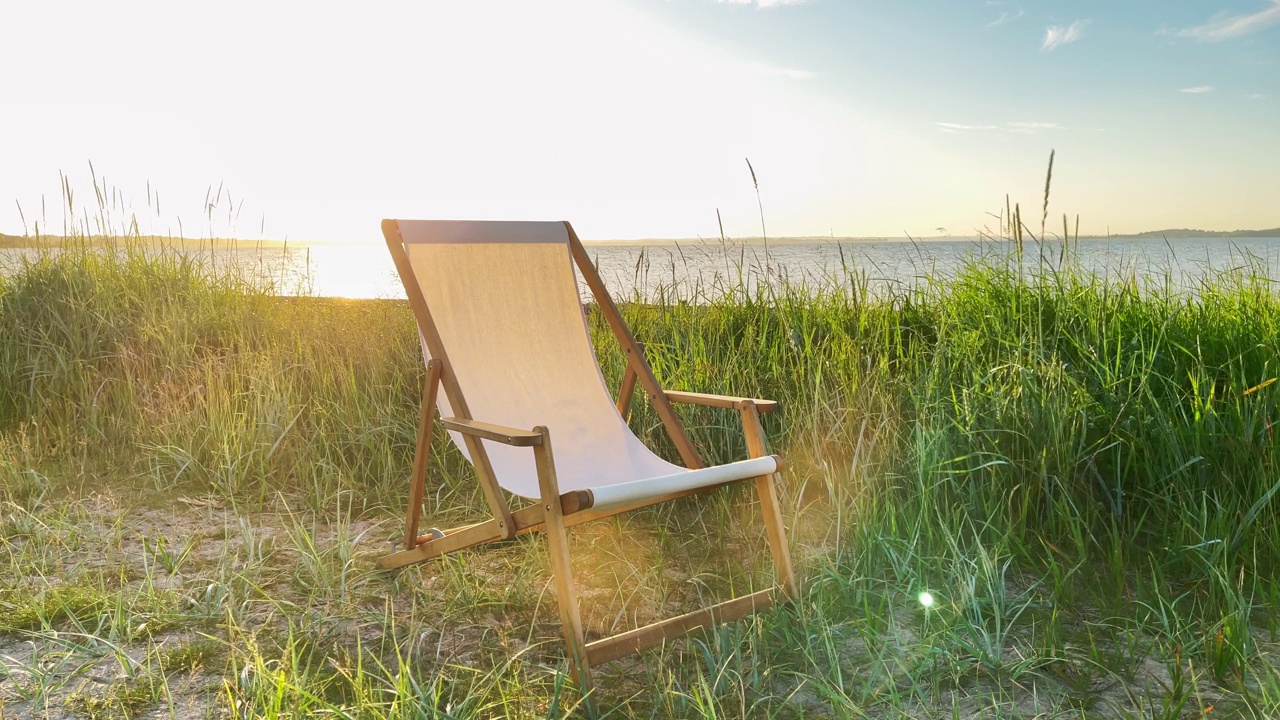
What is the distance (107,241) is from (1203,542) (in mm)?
5594

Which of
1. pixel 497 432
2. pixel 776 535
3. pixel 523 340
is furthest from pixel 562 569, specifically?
pixel 523 340

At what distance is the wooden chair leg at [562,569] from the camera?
191 centimetres

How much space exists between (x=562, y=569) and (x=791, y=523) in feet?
3.50

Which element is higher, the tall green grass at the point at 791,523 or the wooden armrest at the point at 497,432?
the wooden armrest at the point at 497,432

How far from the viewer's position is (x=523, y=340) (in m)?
2.90

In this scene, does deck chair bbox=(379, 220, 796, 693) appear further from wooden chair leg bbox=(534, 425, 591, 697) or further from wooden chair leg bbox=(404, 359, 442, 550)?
wooden chair leg bbox=(534, 425, 591, 697)

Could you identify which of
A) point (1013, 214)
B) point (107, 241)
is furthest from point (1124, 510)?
point (107, 241)

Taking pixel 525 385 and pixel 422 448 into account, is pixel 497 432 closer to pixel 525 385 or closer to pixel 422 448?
pixel 422 448

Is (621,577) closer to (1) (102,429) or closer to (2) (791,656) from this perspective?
(2) (791,656)

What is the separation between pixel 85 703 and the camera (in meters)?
1.92

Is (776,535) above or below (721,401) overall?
below

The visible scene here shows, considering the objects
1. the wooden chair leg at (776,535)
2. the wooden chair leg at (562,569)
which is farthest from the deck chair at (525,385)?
the wooden chair leg at (562,569)

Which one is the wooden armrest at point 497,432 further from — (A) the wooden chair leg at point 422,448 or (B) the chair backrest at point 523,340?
(B) the chair backrest at point 523,340

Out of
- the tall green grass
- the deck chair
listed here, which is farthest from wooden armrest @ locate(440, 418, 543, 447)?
the tall green grass
